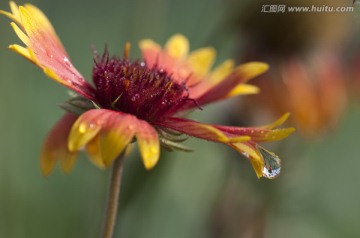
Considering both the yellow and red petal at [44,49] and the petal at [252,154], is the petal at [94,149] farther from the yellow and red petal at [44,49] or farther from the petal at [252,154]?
the petal at [252,154]

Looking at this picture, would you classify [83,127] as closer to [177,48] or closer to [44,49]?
[44,49]

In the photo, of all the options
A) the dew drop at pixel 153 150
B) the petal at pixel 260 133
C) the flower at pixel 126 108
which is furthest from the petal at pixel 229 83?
the dew drop at pixel 153 150

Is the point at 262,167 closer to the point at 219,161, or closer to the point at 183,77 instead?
the point at 183,77

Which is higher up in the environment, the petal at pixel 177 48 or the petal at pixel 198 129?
the petal at pixel 177 48

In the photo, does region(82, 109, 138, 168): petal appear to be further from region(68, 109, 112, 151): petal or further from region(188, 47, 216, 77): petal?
region(188, 47, 216, 77): petal

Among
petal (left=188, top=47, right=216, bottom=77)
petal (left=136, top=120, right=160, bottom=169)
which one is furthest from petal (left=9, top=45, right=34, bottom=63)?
petal (left=188, top=47, right=216, bottom=77)

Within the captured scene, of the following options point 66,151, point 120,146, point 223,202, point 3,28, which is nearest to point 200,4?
point 3,28
